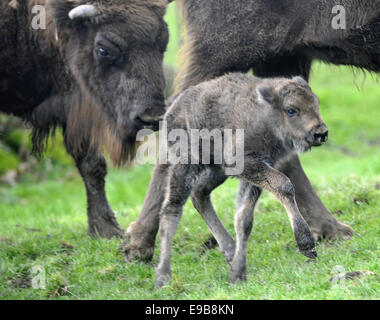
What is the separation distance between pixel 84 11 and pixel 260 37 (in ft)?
5.36

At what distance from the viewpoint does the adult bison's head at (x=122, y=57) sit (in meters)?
5.99

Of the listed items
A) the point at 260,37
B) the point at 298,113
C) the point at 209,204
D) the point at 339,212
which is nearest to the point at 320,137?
the point at 298,113

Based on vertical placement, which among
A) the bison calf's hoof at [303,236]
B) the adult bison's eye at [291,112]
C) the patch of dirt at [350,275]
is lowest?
the patch of dirt at [350,275]

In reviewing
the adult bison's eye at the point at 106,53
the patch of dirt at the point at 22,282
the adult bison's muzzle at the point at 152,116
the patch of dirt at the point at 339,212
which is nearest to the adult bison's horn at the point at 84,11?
the adult bison's eye at the point at 106,53

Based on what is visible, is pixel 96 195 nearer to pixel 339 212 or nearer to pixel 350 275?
pixel 339 212

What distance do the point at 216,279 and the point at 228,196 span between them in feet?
10.4

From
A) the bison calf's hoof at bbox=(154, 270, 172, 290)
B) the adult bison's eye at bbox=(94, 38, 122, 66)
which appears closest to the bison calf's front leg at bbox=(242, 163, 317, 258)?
the bison calf's hoof at bbox=(154, 270, 172, 290)

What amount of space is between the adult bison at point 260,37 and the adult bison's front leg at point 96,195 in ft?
4.37

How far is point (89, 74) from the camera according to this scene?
6.48 metres

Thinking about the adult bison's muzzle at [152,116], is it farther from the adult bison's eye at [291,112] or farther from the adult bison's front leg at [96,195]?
the adult bison's front leg at [96,195]

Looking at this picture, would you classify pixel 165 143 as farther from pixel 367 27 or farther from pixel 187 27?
pixel 367 27

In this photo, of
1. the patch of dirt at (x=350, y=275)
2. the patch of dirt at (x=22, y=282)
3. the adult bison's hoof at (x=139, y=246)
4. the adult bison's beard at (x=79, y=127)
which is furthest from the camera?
the adult bison's beard at (x=79, y=127)

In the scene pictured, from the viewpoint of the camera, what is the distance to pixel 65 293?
521cm

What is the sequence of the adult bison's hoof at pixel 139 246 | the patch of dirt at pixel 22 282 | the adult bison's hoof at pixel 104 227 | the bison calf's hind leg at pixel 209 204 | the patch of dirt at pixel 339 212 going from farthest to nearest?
the adult bison's hoof at pixel 104 227 < the patch of dirt at pixel 339 212 < the adult bison's hoof at pixel 139 246 < the patch of dirt at pixel 22 282 < the bison calf's hind leg at pixel 209 204
